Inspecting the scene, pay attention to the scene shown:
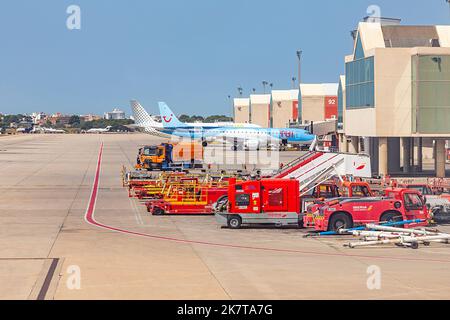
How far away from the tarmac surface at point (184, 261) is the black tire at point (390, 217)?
317cm

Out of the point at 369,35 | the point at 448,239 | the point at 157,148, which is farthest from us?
the point at 157,148

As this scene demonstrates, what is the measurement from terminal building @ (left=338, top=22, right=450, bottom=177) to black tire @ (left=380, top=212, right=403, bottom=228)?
33453mm

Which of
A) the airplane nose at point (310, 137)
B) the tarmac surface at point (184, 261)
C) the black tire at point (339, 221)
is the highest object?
the airplane nose at point (310, 137)

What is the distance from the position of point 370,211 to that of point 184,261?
11631 millimetres

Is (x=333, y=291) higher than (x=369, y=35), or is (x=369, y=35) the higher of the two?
(x=369, y=35)

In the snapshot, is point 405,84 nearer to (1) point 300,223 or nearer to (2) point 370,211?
(1) point 300,223

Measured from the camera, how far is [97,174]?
76.4m

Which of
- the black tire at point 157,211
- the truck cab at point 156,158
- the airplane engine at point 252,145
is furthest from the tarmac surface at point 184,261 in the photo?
the airplane engine at point 252,145

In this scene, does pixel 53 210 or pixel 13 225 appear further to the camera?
pixel 53 210

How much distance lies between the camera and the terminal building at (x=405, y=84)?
221 feet

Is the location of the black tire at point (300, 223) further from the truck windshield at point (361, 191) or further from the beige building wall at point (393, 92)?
the beige building wall at point (393, 92)
